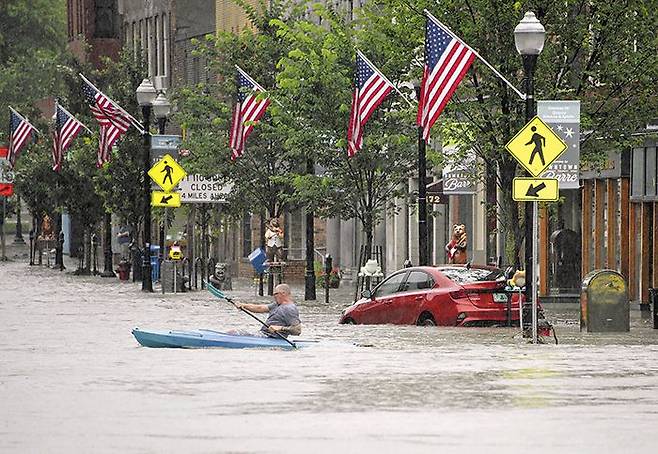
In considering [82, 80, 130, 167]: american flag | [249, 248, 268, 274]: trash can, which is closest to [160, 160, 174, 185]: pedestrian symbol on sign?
[249, 248, 268, 274]: trash can

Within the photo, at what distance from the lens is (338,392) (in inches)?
896

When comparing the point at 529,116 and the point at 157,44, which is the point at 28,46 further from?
the point at 529,116

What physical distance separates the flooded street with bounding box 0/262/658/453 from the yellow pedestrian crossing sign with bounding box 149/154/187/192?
747 inches

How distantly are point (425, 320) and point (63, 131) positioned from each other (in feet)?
114

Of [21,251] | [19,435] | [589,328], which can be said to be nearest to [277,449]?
[19,435]

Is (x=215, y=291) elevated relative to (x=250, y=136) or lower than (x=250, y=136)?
lower

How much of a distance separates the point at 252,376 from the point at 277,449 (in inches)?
318

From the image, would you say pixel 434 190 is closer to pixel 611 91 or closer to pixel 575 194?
pixel 575 194

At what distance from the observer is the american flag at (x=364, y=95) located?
43.3 m

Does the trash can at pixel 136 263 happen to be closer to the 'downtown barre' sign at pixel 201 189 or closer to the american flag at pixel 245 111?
the 'downtown barre' sign at pixel 201 189

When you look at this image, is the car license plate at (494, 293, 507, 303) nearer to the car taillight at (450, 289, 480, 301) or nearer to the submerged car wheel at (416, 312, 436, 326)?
the car taillight at (450, 289, 480, 301)

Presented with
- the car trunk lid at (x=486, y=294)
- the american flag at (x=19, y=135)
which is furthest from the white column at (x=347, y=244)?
the car trunk lid at (x=486, y=294)

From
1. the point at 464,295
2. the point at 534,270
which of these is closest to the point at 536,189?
the point at 534,270

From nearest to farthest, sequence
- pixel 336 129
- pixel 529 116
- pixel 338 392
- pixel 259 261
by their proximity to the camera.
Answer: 1. pixel 338 392
2. pixel 529 116
3. pixel 336 129
4. pixel 259 261
